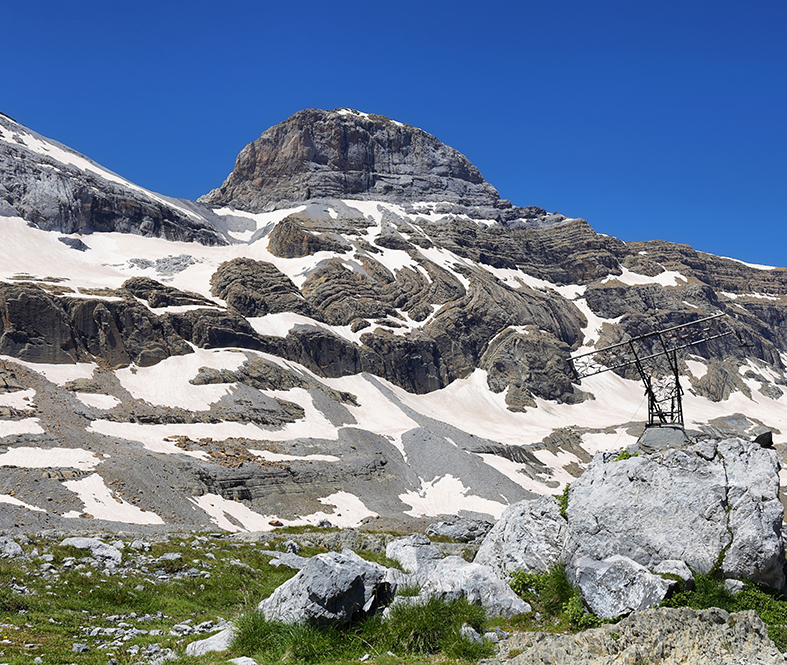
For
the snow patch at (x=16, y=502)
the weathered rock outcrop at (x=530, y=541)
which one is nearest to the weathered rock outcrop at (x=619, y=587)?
the weathered rock outcrop at (x=530, y=541)

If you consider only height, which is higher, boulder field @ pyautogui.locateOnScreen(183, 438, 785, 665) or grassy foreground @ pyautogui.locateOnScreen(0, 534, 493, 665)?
boulder field @ pyautogui.locateOnScreen(183, 438, 785, 665)

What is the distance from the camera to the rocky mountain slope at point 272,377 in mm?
62656

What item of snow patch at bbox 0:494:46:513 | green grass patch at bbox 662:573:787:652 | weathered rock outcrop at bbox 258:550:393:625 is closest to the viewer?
weathered rock outcrop at bbox 258:550:393:625

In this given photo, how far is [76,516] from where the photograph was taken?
44000 mm

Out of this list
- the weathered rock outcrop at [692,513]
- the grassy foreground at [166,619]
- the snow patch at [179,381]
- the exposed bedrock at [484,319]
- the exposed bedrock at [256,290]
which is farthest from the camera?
the exposed bedrock at [484,319]

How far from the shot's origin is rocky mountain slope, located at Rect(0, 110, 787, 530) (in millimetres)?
62656

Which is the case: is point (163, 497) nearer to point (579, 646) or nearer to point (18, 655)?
point (18, 655)

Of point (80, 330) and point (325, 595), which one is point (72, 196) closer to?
point (80, 330)

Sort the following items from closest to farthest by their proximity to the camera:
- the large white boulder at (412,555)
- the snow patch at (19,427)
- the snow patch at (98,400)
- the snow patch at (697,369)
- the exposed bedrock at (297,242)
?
the large white boulder at (412,555), the snow patch at (19,427), the snow patch at (98,400), the exposed bedrock at (297,242), the snow patch at (697,369)

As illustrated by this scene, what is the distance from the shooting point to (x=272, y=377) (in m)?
108

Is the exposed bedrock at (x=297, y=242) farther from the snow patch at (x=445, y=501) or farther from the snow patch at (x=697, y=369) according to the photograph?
the snow patch at (x=697, y=369)

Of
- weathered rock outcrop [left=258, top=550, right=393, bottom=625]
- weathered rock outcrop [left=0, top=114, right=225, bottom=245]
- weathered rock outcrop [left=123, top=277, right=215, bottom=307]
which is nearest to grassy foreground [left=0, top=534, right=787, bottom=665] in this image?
weathered rock outcrop [left=258, top=550, right=393, bottom=625]

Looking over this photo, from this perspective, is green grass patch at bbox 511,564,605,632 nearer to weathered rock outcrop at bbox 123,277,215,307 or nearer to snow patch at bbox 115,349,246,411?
snow patch at bbox 115,349,246,411

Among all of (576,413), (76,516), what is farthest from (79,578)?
(576,413)
